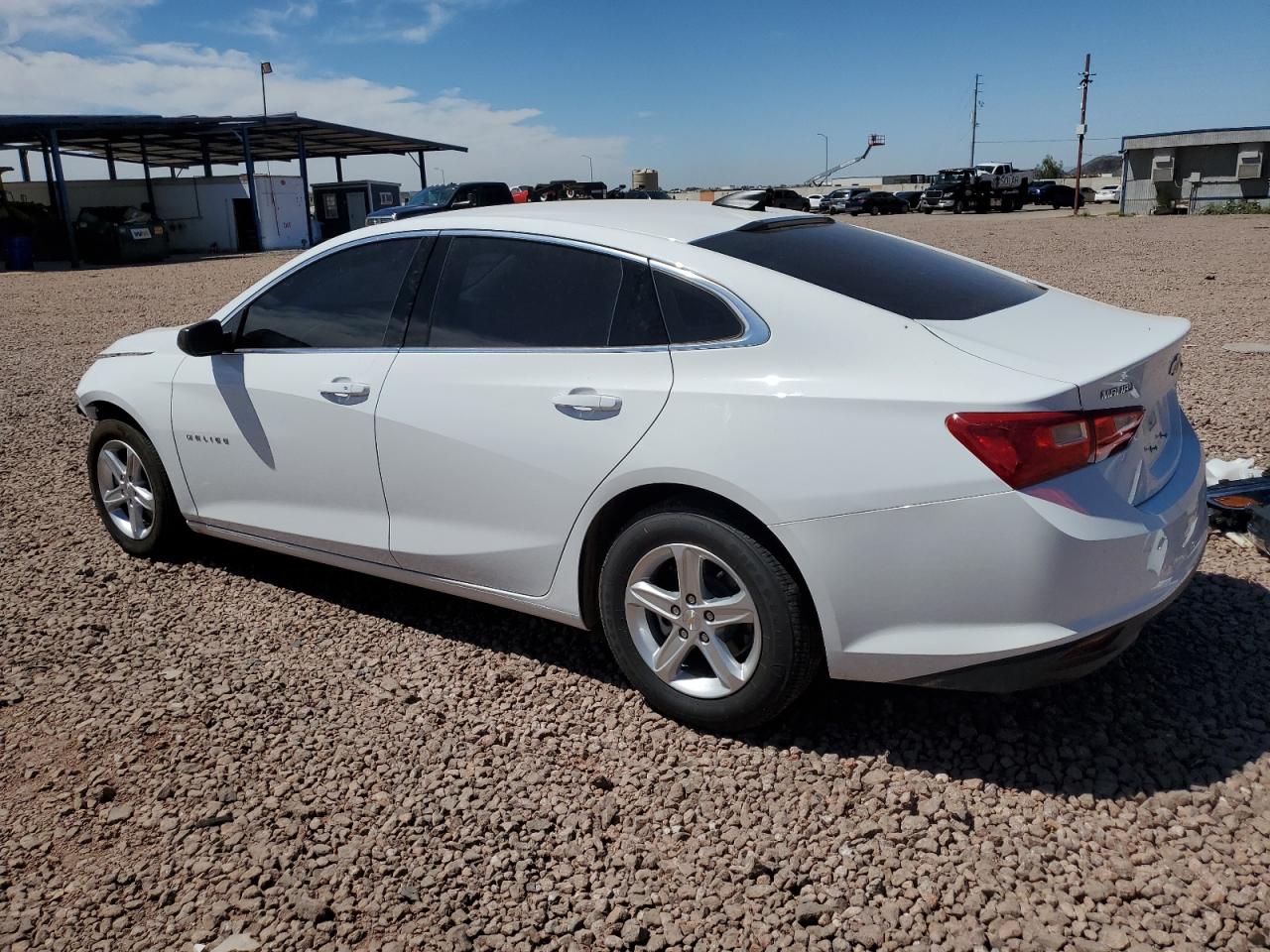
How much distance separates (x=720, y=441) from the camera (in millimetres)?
2889

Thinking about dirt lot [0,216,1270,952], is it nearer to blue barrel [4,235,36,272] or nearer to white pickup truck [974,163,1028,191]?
blue barrel [4,235,36,272]

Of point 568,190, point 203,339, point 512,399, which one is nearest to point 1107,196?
point 568,190

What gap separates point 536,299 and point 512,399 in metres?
0.37

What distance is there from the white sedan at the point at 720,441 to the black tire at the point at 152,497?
1.59ft

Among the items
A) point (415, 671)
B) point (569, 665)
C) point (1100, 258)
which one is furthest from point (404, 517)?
point (1100, 258)

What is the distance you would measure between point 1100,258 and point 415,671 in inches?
755

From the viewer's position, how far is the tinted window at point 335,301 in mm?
3875

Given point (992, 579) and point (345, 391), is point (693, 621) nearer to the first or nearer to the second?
point (992, 579)

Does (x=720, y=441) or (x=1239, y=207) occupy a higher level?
(x=1239, y=207)

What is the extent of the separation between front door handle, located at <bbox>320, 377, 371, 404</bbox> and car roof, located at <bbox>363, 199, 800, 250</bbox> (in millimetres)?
635

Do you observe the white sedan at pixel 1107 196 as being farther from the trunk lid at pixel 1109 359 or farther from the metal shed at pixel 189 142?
the trunk lid at pixel 1109 359

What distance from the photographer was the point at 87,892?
2625mm

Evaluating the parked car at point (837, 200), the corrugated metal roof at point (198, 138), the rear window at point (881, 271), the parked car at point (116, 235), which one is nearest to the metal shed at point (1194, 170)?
the parked car at point (837, 200)

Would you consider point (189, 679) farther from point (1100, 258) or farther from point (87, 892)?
point (1100, 258)
